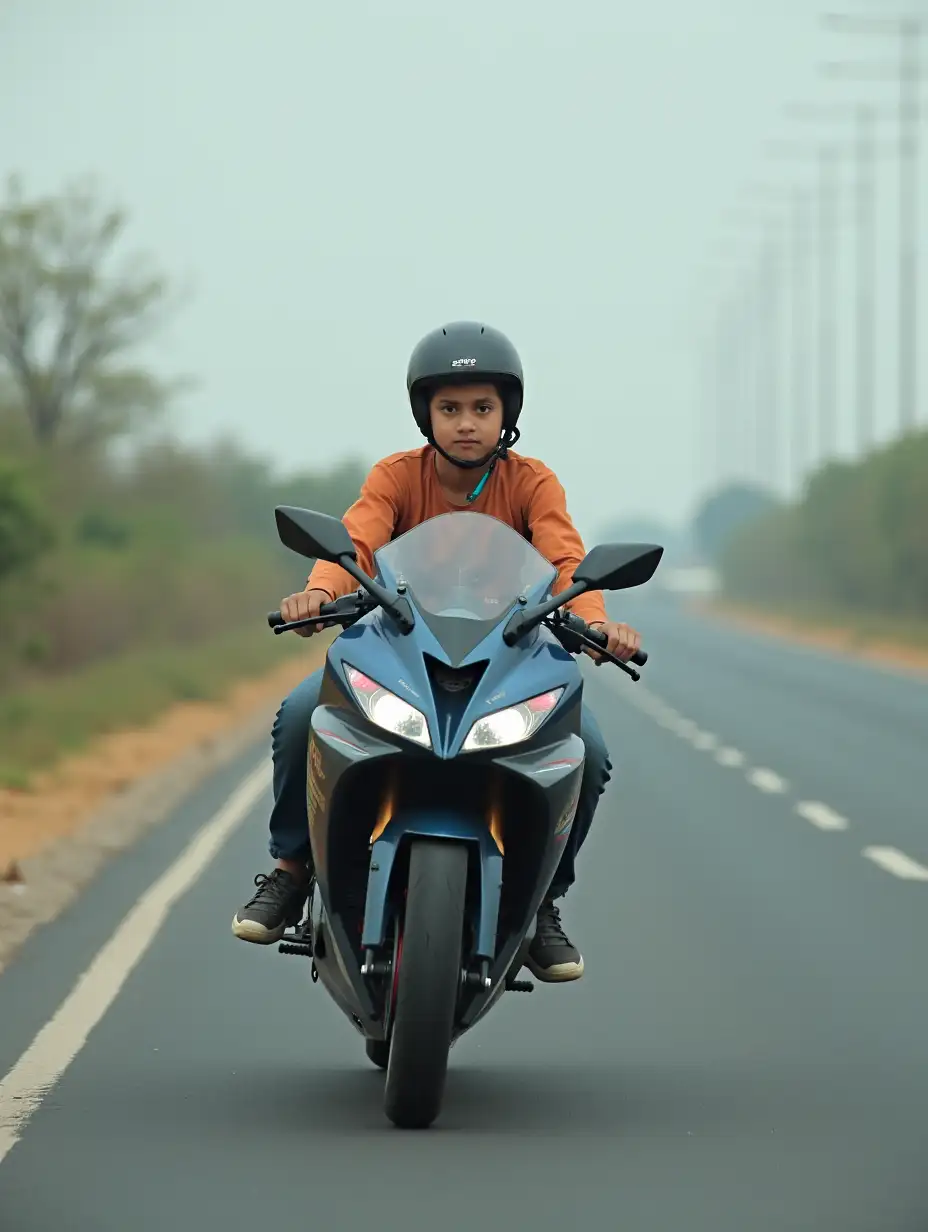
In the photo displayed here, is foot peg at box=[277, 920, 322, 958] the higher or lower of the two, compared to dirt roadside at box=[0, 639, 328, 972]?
higher

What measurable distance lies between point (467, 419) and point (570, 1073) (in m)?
1.95

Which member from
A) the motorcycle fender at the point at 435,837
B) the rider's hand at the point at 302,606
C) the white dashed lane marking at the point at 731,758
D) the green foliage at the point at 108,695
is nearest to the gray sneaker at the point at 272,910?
the rider's hand at the point at 302,606

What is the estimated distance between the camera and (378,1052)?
26.0 feet

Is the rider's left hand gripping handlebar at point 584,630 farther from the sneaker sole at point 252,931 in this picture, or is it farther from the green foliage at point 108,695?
the green foliage at point 108,695

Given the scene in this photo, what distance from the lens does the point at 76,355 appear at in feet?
173

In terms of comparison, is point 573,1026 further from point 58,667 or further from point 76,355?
point 76,355

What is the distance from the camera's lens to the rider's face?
24.7 feet

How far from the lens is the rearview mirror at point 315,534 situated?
6977mm

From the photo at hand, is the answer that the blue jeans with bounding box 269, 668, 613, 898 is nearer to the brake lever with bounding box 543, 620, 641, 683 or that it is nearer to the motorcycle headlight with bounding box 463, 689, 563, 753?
the brake lever with bounding box 543, 620, 641, 683

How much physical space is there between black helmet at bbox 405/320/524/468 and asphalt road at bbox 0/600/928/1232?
180 centimetres

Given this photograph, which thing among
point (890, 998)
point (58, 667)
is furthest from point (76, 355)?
point (890, 998)

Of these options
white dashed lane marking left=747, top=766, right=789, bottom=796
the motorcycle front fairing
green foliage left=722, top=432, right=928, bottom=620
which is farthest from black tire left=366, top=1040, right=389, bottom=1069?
green foliage left=722, top=432, right=928, bottom=620

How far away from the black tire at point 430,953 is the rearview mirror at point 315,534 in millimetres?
775

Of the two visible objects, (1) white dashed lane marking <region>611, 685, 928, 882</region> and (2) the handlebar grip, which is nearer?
(2) the handlebar grip
